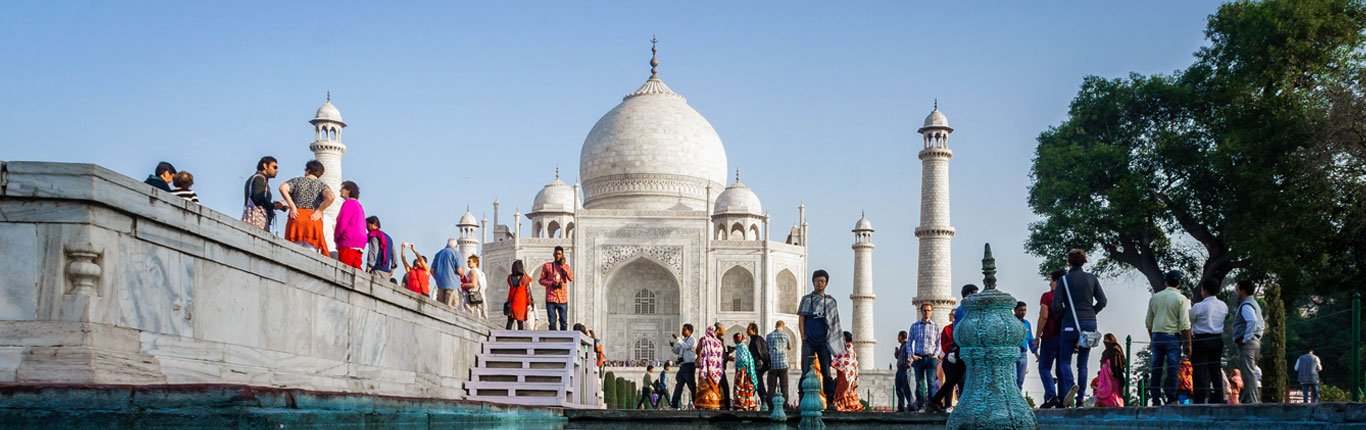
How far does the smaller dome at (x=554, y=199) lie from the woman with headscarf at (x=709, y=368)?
30.6 m

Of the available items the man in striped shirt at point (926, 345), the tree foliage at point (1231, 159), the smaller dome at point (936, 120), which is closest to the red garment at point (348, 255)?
the man in striped shirt at point (926, 345)

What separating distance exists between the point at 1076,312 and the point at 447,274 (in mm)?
6009

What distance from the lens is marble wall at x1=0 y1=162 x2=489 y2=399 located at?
491cm

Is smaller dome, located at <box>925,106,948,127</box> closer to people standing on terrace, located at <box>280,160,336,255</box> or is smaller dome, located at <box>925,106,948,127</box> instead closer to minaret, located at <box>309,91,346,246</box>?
minaret, located at <box>309,91,346,246</box>

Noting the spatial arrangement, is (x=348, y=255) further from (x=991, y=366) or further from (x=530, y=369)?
(x=991, y=366)

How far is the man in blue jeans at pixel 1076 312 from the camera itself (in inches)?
357

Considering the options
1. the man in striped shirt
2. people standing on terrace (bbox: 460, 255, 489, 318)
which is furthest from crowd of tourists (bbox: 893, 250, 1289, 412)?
people standing on terrace (bbox: 460, 255, 489, 318)

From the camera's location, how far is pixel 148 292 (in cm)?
545

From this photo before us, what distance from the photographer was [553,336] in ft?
41.1

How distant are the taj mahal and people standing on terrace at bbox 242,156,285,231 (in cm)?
2895

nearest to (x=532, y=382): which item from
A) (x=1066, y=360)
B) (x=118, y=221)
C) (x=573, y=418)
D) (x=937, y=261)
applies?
(x=573, y=418)

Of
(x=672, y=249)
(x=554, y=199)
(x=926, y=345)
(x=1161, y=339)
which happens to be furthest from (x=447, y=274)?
(x=554, y=199)

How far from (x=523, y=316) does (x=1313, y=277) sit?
11.9 m

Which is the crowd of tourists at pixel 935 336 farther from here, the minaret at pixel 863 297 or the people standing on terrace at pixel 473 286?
the minaret at pixel 863 297
